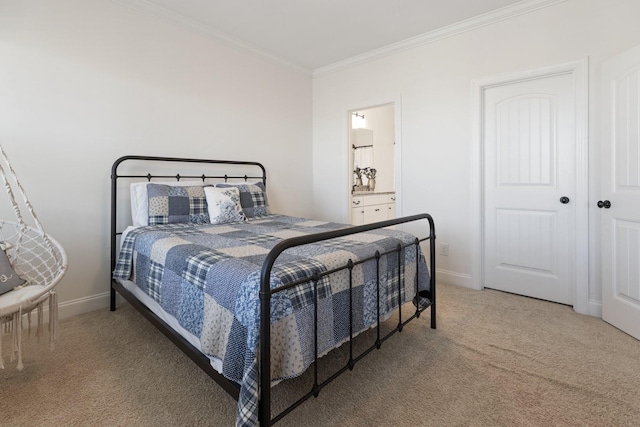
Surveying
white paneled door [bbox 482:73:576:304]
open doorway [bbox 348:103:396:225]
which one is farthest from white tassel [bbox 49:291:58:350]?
open doorway [bbox 348:103:396:225]

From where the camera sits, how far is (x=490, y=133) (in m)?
3.02

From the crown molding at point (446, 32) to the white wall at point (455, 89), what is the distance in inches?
1.7

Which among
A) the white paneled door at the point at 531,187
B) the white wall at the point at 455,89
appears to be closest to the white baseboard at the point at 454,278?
the white wall at the point at 455,89

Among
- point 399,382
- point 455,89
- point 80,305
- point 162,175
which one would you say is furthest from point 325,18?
point 80,305

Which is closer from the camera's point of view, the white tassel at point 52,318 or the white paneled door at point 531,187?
the white tassel at point 52,318

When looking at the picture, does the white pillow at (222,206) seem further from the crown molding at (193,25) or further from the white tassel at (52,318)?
the crown molding at (193,25)

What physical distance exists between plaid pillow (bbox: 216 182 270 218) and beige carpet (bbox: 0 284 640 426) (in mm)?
1229

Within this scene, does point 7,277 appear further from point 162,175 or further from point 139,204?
point 162,175

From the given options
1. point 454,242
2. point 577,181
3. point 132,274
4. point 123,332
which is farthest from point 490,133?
point 123,332

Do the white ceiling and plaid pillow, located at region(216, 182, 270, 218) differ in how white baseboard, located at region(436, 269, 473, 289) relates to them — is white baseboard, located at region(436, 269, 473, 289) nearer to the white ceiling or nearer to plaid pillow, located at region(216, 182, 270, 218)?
plaid pillow, located at region(216, 182, 270, 218)

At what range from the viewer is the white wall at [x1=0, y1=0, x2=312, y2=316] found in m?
2.25

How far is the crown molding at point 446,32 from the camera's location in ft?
8.83

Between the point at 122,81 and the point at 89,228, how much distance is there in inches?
47.9

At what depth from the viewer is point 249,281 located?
123 centimetres
